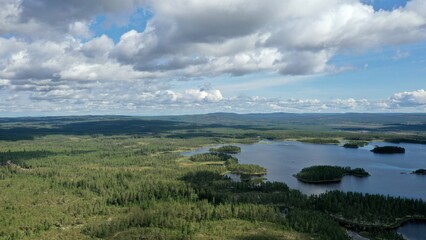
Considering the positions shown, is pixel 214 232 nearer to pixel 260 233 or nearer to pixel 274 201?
pixel 260 233

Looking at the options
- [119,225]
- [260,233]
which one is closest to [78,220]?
[119,225]

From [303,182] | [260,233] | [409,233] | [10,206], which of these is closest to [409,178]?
[303,182]

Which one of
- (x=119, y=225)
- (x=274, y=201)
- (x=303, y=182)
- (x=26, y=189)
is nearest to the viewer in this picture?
(x=119, y=225)

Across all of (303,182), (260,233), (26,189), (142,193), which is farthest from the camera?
(303,182)

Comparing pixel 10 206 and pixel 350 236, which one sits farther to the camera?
pixel 10 206

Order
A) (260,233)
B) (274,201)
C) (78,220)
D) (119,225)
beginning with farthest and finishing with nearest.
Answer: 1. (274,201)
2. (78,220)
3. (119,225)
4. (260,233)

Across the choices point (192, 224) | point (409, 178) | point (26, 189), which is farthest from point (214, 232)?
point (409, 178)

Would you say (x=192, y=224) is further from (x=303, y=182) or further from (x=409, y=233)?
(x=303, y=182)

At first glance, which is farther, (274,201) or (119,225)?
(274,201)

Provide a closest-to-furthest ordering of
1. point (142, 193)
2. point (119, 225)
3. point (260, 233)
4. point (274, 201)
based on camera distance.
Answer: point (260, 233), point (119, 225), point (274, 201), point (142, 193)
